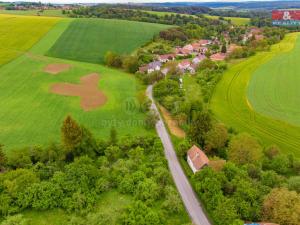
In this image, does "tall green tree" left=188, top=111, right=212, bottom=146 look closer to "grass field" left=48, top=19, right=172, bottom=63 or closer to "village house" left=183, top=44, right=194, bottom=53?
"grass field" left=48, top=19, right=172, bottom=63

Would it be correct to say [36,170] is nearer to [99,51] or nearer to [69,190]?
[69,190]

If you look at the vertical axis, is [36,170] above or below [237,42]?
below

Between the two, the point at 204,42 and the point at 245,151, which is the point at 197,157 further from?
the point at 204,42

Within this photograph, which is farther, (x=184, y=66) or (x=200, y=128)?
(x=184, y=66)

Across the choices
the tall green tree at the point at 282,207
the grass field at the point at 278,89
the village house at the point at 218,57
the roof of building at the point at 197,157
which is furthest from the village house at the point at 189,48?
the tall green tree at the point at 282,207

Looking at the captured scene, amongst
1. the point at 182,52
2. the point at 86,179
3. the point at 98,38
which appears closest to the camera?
the point at 86,179

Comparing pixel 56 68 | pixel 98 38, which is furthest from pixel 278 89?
pixel 98 38

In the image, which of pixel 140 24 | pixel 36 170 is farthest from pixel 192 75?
pixel 140 24
